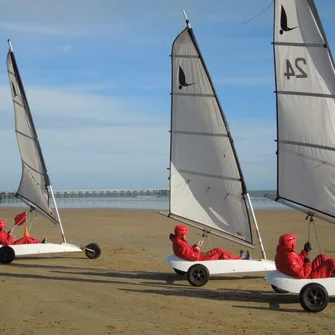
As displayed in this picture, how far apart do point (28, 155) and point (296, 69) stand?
772cm

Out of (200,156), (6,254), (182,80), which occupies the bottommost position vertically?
(6,254)

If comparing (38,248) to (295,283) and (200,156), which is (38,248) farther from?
(295,283)

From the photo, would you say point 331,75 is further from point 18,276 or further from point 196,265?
point 18,276

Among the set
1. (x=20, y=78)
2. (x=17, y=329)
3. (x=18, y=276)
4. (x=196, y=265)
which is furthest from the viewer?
(x=20, y=78)

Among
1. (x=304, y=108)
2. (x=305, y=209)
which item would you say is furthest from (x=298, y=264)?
(x=304, y=108)

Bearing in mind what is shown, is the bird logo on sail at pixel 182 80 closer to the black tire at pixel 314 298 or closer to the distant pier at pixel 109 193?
the black tire at pixel 314 298

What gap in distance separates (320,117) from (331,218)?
4.86ft

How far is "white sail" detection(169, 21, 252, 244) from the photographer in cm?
1112

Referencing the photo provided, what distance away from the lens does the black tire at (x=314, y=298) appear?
766 cm

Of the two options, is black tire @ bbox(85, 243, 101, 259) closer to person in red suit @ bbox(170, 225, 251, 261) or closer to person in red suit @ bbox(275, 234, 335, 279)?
person in red suit @ bbox(170, 225, 251, 261)

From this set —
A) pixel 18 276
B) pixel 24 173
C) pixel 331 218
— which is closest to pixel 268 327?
pixel 331 218

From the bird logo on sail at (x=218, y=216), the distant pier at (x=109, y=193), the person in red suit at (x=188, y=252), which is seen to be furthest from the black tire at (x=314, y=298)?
the distant pier at (x=109, y=193)

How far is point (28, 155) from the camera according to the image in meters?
14.5

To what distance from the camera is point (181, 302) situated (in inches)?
329
